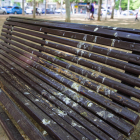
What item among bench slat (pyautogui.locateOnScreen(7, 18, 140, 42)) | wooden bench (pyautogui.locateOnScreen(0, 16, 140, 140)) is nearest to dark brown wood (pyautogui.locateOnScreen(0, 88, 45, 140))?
wooden bench (pyautogui.locateOnScreen(0, 16, 140, 140))

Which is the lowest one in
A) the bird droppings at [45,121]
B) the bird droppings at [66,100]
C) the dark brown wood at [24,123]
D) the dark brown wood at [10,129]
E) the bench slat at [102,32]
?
the dark brown wood at [10,129]

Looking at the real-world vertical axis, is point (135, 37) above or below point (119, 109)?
above

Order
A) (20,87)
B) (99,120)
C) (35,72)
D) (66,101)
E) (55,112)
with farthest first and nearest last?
1. (35,72)
2. (20,87)
3. (66,101)
4. (55,112)
5. (99,120)

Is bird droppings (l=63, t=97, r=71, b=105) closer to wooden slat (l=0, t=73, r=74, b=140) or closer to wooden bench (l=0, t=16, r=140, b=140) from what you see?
wooden bench (l=0, t=16, r=140, b=140)

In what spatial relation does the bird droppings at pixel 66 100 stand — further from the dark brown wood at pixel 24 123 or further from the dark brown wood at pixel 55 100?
the dark brown wood at pixel 24 123

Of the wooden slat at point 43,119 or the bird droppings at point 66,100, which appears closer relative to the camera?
the wooden slat at point 43,119

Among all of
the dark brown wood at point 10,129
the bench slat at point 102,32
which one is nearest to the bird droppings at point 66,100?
the dark brown wood at point 10,129

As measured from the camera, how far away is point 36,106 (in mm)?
1689

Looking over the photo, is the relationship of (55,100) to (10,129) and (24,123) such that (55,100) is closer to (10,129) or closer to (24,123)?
(24,123)

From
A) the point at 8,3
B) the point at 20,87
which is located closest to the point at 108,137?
the point at 20,87

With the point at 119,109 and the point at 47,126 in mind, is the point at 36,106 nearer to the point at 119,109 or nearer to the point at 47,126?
the point at 47,126

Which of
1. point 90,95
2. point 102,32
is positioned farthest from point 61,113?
point 102,32

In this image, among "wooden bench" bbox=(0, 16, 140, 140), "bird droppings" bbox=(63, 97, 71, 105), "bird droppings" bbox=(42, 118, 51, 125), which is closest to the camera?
"wooden bench" bbox=(0, 16, 140, 140)

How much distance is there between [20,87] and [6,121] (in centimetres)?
53
